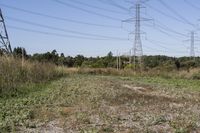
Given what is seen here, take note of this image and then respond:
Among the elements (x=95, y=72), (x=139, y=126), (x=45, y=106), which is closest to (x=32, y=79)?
(x=45, y=106)

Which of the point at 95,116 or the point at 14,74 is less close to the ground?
the point at 14,74

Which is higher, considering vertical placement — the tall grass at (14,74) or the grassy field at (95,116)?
the tall grass at (14,74)

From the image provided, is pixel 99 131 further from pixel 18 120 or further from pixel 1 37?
pixel 1 37

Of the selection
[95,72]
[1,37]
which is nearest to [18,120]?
[1,37]

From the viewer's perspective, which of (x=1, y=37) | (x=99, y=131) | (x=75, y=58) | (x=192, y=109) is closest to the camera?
(x=99, y=131)

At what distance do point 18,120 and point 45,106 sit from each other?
265 centimetres

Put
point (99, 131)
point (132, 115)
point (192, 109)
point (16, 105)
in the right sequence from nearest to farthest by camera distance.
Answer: point (99, 131)
point (132, 115)
point (16, 105)
point (192, 109)

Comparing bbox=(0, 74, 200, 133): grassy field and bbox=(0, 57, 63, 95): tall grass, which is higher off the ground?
bbox=(0, 57, 63, 95): tall grass

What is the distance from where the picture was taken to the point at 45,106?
11.4 meters

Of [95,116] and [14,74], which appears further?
[14,74]

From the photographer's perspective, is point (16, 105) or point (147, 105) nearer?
point (16, 105)

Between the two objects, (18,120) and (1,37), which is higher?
(1,37)

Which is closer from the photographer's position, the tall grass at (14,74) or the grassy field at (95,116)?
the grassy field at (95,116)

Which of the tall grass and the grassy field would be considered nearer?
the grassy field
